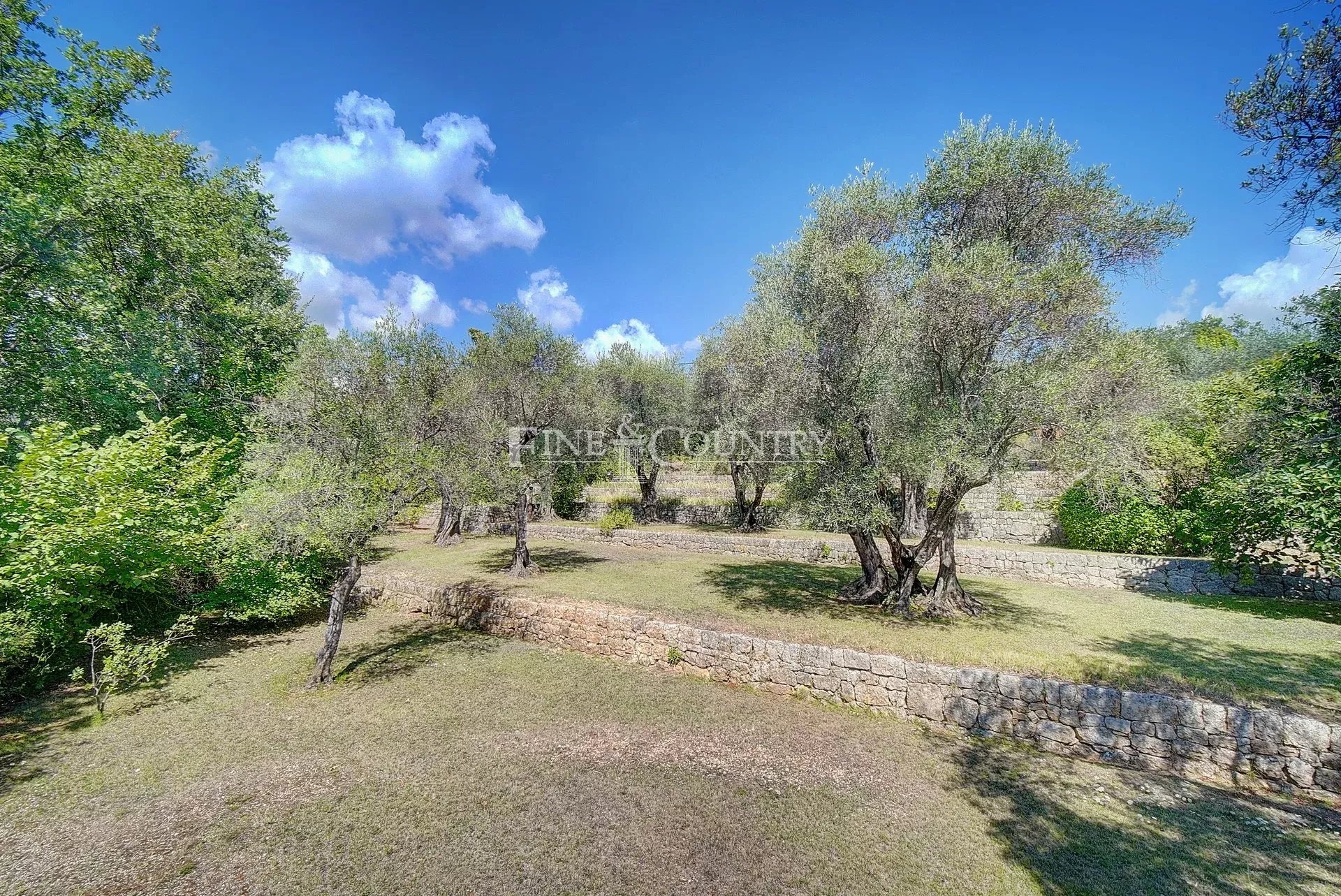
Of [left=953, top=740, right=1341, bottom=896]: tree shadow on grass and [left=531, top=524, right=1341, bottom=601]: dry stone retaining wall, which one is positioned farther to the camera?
[left=531, top=524, right=1341, bottom=601]: dry stone retaining wall

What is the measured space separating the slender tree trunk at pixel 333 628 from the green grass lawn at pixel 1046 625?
561 cm

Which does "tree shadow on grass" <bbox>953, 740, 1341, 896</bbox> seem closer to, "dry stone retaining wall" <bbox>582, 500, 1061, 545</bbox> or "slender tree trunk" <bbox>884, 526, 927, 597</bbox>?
"slender tree trunk" <bbox>884, 526, 927, 597</bbox>

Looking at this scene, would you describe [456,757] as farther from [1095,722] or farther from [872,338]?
[872,338]

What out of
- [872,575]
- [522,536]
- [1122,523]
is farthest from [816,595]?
[1122,523]

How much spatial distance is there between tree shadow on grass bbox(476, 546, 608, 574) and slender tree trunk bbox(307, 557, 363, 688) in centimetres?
818

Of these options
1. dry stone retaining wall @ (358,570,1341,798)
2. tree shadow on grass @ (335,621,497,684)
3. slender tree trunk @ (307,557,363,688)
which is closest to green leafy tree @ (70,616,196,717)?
slender tree trunk @ (307,557,363,688)

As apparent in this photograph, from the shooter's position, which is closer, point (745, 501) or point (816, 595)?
point (816, 595)

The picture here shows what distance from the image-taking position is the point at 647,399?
30.9 meters

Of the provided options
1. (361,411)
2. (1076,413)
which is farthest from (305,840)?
(1076,413)

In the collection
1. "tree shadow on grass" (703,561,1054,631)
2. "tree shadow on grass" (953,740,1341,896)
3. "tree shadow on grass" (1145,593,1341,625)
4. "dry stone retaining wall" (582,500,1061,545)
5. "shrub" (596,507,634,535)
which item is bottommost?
"tree shadow on grass" (953,740,1341,896)

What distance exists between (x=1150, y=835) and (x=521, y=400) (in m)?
17.3

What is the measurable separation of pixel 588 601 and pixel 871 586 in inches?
315

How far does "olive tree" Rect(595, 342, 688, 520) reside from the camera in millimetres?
30516

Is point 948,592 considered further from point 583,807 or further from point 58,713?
point 58,713
